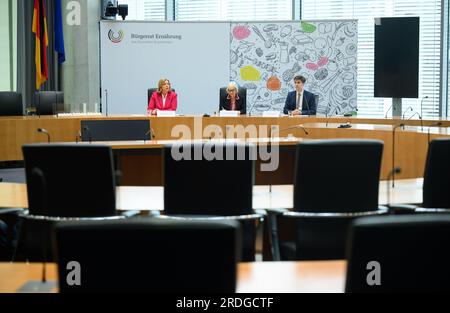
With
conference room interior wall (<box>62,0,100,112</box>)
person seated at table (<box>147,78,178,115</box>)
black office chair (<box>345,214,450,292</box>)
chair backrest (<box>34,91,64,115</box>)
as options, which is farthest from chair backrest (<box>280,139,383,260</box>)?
conference room interior wall (<box>62,0,100,112</box>)

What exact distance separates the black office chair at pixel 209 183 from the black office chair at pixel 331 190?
23cm

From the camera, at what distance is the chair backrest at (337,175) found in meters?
3.54

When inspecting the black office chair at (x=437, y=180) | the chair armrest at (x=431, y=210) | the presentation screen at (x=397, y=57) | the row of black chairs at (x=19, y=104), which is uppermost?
the presentation screen at (x=397, y=57)

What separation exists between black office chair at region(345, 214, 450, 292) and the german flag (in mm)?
9954

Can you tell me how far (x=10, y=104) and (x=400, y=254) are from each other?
836cm

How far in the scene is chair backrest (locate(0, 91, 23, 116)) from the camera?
937cm

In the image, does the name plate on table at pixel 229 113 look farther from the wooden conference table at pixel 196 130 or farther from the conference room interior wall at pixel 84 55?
the conference room interior wall at pixel 84 55

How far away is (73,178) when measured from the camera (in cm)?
360

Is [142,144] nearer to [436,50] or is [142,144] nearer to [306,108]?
[306,108]

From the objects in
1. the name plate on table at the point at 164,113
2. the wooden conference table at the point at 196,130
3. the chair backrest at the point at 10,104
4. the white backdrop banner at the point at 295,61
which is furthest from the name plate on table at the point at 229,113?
the chair backrest at the point at 10,104

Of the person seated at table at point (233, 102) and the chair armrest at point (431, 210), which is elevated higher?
the person seated at table at point (233, 102)

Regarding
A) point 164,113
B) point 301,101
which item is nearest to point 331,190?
point 164,113

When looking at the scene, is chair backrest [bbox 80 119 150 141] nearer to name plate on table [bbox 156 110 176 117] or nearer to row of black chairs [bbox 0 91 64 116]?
name plate on table [bbox 156 110 176 117]

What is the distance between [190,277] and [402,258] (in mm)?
506
